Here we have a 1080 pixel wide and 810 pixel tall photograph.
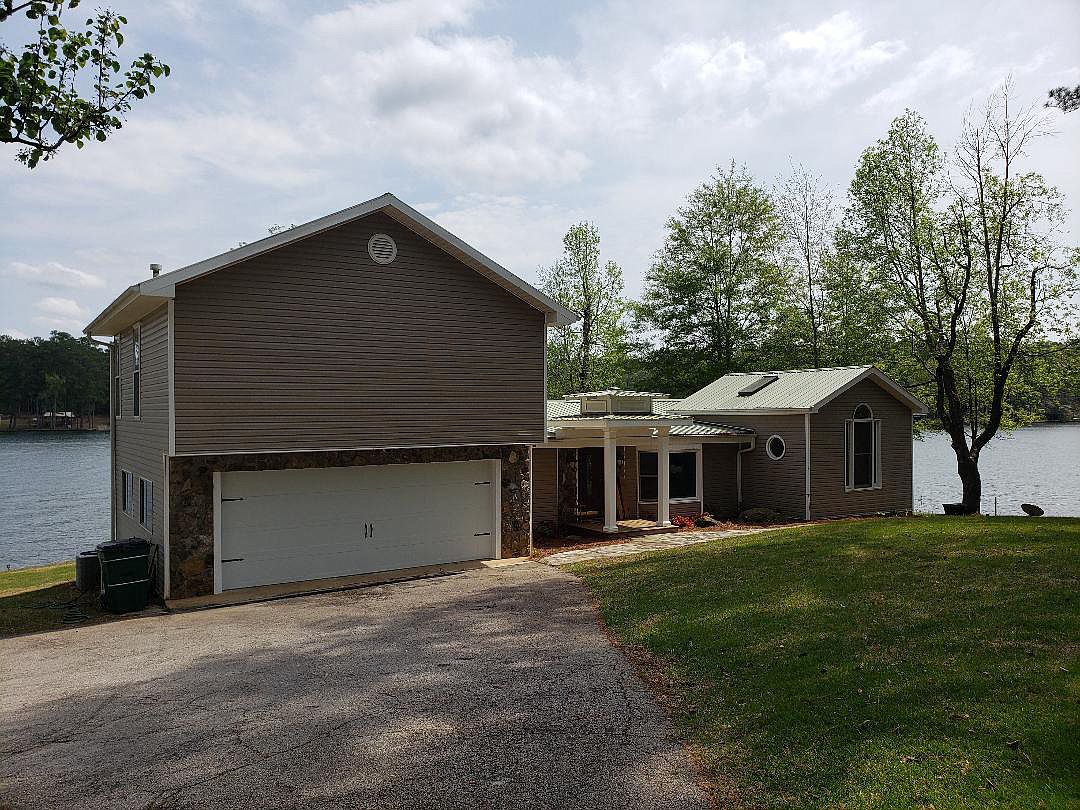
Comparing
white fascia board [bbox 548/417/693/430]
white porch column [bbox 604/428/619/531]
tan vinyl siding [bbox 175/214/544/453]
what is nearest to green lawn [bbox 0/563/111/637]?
A: tan vinyl siding [bbox 175/214/544/453]

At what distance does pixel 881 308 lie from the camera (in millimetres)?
24906

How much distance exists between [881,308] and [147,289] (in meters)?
22.6

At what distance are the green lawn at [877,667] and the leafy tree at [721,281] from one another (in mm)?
24890

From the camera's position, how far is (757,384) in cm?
2247

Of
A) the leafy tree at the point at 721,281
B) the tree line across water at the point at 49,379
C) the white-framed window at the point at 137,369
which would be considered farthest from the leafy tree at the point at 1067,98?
the tree line across water at the point at 49,379

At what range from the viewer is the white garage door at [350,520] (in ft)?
40.2

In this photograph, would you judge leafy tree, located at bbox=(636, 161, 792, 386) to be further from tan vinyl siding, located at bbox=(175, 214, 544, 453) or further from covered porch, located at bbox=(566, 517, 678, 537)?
tan vinyl siding, located at bbox=(175, 214, 544, 453)

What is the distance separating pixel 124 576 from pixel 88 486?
115ft

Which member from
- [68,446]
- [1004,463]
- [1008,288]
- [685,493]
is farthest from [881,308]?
[68,446]

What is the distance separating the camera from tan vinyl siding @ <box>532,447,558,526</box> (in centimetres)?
1778

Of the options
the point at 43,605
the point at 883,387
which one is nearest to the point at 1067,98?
the point at 883,387

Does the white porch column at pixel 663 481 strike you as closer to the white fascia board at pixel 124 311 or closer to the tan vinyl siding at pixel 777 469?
the tan vinyl siding at pixel 777 469

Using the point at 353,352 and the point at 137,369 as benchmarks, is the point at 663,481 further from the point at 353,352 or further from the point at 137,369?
the point at 137,369

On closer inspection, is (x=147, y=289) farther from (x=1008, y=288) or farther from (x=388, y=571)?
(x=1008, y=288)
